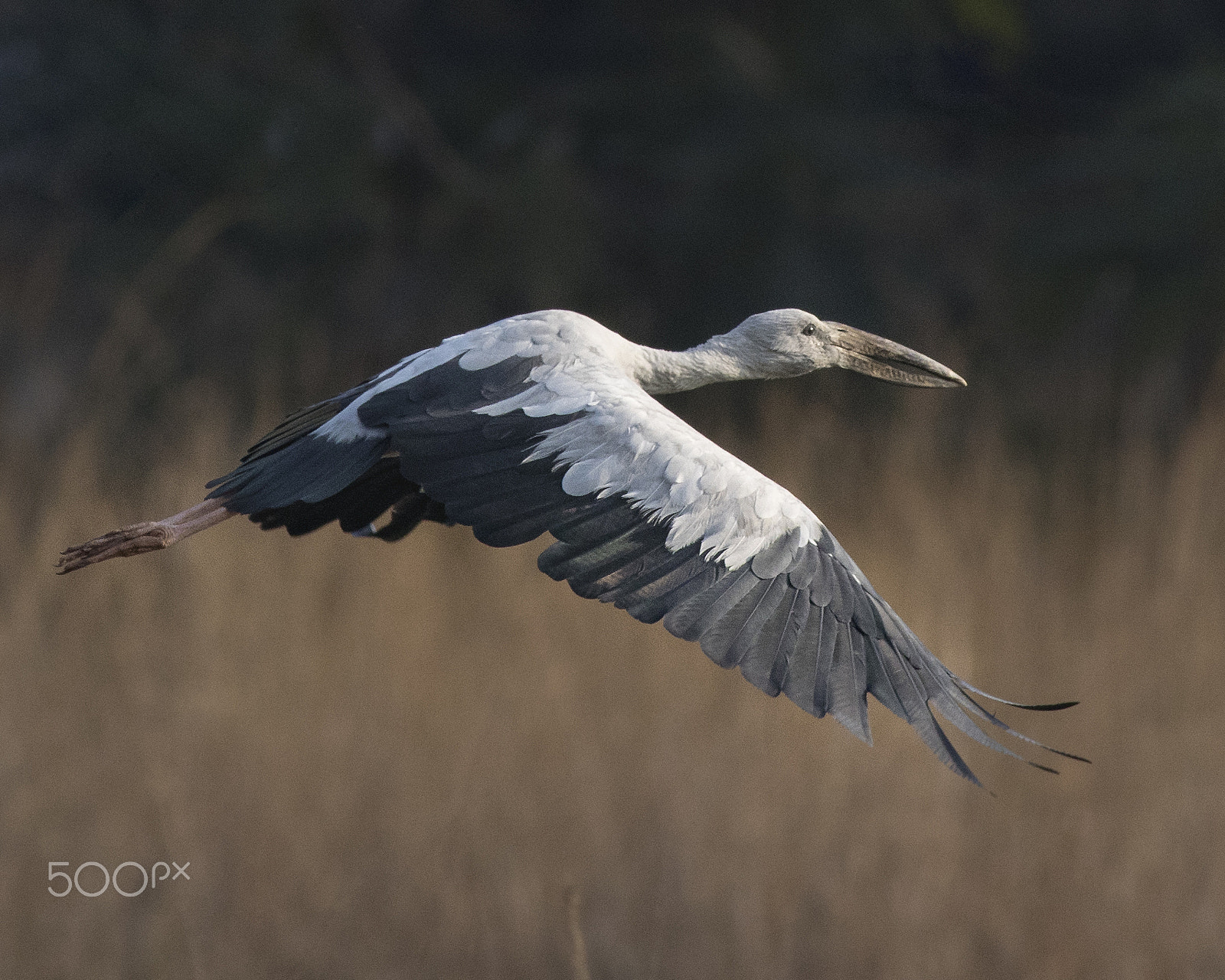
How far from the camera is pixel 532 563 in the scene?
6160 millimetres

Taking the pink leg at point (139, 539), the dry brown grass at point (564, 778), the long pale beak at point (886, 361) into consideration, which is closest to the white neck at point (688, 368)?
the long pale beak at point (886, 361)

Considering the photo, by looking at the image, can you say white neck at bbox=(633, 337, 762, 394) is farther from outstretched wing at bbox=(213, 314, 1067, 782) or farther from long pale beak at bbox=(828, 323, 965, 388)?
outstretched wing at bbox=(213, 314, 1067, 782)

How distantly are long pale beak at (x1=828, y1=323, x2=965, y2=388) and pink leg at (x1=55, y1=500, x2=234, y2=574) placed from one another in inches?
70.2

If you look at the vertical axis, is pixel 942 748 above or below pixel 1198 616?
below

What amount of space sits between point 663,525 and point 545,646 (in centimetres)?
239

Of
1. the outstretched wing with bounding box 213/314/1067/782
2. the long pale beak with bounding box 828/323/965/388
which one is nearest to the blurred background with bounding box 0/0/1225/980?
the outstretched wing with bounding box 213/314/1067/782

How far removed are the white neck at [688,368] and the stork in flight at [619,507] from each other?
5.5 inches

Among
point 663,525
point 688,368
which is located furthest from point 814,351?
point 663,525

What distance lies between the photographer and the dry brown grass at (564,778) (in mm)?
5250

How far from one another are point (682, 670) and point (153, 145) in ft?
15.4

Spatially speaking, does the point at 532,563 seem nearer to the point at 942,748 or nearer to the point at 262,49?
the point at 942,748

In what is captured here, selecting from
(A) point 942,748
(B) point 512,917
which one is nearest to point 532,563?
(B) point 512,917

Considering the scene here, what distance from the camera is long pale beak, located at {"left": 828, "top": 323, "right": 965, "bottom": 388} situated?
4449 mm

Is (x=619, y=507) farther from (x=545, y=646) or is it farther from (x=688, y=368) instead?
(x=545, y=646)
